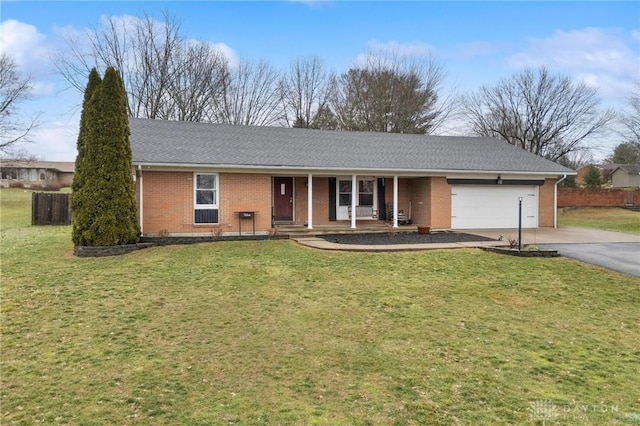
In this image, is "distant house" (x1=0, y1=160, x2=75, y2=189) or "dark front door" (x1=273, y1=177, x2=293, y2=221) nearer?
"dark front door" (x1=273, y1=177, x2=293, y2=221)

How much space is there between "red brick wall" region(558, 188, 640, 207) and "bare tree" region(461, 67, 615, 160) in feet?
18.8

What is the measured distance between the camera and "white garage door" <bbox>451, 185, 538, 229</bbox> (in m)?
17.3

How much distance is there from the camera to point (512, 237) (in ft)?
48.3

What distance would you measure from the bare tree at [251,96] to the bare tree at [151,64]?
Answer: 5.91 ft

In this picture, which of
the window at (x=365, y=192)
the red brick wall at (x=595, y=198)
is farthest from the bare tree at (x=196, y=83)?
the red brick wall at (x=595, y=198)

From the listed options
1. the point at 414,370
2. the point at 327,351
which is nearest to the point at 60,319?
the point at 327,351

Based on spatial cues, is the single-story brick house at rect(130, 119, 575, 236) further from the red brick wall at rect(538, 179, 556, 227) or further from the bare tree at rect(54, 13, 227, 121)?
the bare tree at rect(54, 13, 227, 121)

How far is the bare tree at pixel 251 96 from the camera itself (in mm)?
33812

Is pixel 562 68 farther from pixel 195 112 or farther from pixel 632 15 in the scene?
pixel 195 112

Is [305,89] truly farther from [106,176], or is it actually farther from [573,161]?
[573,161]

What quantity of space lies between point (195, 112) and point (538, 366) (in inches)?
1199

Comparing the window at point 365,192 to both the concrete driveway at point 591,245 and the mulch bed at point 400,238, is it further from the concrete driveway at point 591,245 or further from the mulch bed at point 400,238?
the concrete driveway at point 591,245

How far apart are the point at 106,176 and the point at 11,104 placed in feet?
77.9

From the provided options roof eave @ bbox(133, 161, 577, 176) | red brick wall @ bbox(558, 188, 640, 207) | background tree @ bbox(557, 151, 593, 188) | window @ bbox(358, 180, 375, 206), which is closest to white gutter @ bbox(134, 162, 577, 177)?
roof eave @ bbox(133, 161, 577, 176)
